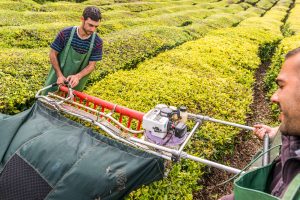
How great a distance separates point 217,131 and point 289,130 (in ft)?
11.3

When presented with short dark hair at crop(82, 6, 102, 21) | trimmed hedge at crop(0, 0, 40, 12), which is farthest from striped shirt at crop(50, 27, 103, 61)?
trimmed hedge at crop(0, 0, 40, 12)

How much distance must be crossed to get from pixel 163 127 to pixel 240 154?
381cm

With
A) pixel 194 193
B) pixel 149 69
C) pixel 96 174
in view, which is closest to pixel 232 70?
pixel 149 69

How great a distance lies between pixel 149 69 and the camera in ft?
25.9

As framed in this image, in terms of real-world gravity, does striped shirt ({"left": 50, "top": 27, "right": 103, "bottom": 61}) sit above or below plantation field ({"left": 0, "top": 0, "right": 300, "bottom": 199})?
above

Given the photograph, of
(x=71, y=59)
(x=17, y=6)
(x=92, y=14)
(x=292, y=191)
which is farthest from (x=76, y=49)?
(x=17, y=6)

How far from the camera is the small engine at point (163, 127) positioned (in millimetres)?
2871

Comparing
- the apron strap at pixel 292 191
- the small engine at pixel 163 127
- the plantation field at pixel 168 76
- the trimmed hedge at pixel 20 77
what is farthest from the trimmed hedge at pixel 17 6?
the apron strap at pixel 292 191

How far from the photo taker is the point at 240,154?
6160mm

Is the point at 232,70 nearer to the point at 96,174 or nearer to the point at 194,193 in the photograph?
the point at 194,193

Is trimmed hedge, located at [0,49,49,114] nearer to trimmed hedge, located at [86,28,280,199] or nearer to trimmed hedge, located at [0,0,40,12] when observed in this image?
trimmed hedge, located at [86,28,280,199]

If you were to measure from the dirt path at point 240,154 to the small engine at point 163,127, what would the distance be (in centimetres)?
187

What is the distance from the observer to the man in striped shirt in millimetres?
4363

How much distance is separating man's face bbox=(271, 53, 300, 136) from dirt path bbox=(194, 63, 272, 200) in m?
2.97
